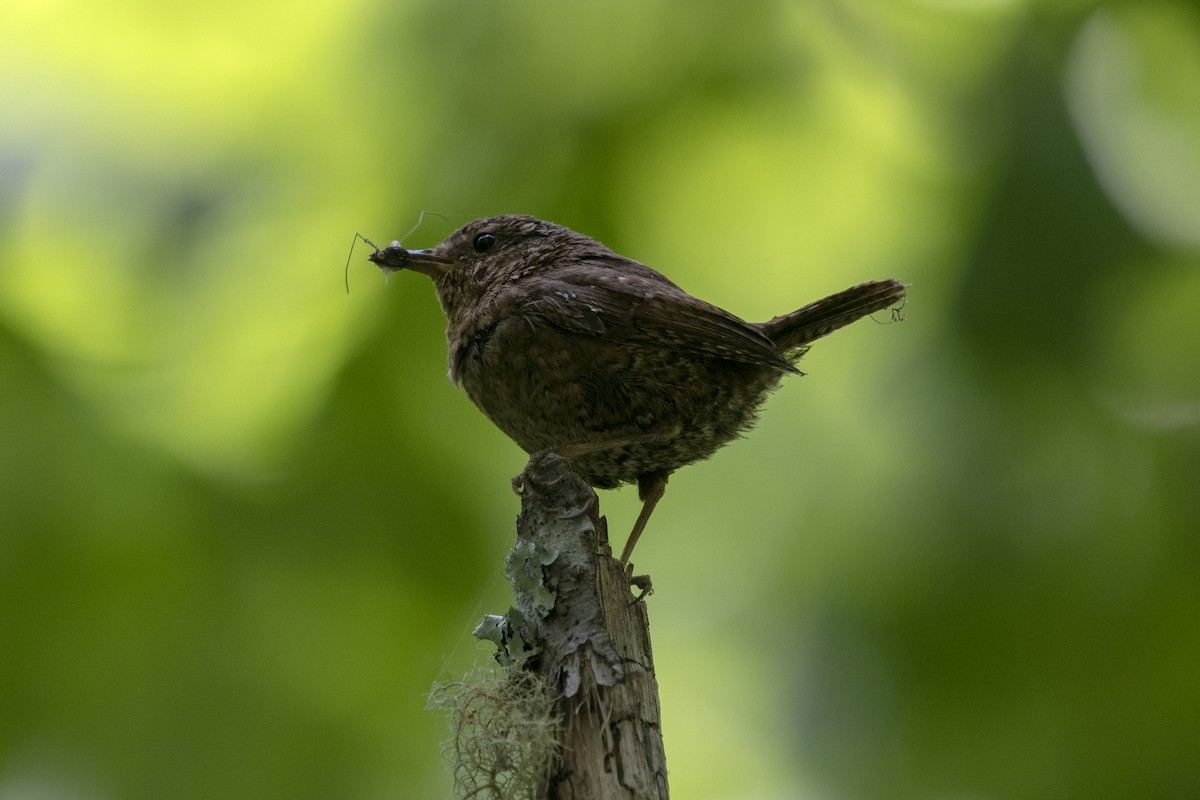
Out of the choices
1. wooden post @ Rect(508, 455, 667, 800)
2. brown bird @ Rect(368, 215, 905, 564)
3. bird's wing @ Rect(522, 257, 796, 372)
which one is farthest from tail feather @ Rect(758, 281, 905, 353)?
wooden post @ Rect(508, 455, 667, 800)

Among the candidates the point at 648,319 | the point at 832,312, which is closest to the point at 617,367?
the point at 648,319

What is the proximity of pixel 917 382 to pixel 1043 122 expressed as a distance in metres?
1.10

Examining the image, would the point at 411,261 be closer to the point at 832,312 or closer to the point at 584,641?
the point at 832,312

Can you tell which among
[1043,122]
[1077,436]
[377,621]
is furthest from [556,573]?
[1043,122]

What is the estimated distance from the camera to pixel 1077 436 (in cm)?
418

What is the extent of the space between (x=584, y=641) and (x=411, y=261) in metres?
1.70

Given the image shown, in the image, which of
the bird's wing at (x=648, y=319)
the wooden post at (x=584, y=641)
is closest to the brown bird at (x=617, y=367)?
the bird's wing at (x=648, y=319)

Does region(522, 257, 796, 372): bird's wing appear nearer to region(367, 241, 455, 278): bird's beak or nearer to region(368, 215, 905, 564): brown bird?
region(368, 215, 905, 564): brown bird

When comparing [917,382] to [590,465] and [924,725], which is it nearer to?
[924,725]

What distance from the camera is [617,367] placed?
118 inches

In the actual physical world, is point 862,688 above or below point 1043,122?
below

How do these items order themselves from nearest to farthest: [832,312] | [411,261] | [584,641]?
[584,641]
[832,312]
[411,261]

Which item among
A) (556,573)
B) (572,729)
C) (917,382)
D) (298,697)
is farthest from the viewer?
(917,382)

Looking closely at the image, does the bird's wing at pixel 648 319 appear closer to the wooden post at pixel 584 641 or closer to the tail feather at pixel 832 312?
the tail feather at pixel 832 312
